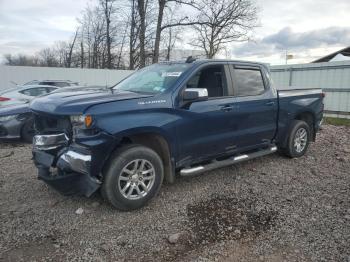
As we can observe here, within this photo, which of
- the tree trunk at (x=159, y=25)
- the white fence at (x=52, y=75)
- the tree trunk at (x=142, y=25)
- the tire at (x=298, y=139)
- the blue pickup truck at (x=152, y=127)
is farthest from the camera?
the tree trunk at (x=142, y=25)

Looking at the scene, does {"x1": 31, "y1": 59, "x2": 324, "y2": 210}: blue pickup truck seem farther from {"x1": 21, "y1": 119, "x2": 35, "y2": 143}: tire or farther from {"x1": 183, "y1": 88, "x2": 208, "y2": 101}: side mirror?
{"x1": 21, "y1": 119, "x2": 35, "y2": 143}: tire

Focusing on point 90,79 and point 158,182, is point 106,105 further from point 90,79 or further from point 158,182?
point 90,79

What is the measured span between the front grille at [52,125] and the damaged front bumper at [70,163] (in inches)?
3.3

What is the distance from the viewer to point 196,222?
11.8 ft

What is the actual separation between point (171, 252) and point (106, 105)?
1.73 m

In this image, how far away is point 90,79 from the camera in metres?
21.8

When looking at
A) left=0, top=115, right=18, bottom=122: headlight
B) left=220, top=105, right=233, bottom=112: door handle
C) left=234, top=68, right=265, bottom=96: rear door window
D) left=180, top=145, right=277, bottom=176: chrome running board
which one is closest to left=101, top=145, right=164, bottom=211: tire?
left=180, top=145, right=277, bottom=176: chrome running board

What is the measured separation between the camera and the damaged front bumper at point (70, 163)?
3.40m

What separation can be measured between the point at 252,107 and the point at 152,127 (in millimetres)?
1987

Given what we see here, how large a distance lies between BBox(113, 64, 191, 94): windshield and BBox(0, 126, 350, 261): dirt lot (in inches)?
59.4

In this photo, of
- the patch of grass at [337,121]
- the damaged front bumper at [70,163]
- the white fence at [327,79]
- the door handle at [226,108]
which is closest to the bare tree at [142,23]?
the white fence at [327,79]

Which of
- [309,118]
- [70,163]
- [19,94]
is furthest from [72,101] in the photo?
[19,94]

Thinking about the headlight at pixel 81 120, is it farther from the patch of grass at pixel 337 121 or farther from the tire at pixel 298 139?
the patch of grass at pixel 337 121

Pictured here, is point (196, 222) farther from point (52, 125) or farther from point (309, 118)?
point (309, 118)
